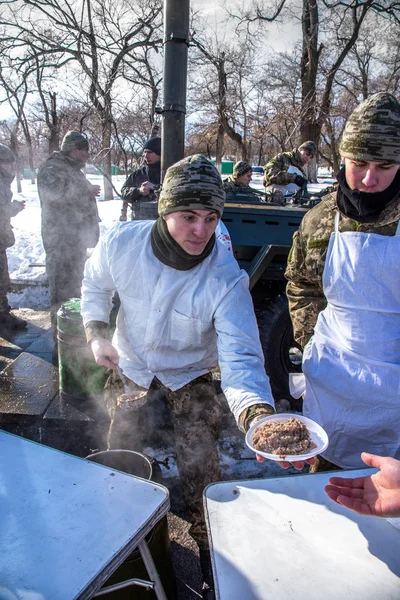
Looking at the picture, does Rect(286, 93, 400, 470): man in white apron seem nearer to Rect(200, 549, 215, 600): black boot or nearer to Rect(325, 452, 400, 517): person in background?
Rect(325, 452, 400, 517): person in background

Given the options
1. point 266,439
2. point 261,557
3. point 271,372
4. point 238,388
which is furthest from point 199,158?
point 271,372

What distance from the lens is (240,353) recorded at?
189 cm

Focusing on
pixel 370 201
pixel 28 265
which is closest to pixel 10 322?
pixel 28 265

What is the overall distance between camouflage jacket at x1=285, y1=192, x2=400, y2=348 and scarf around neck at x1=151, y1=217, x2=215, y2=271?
1.57 ft

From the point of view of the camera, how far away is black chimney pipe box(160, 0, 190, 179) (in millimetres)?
3975

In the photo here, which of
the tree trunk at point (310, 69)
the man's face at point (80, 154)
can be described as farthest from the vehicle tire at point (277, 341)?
the tree trunk at point (310, 69)

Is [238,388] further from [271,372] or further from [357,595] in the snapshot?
[271,372]

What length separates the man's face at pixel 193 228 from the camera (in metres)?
2.06

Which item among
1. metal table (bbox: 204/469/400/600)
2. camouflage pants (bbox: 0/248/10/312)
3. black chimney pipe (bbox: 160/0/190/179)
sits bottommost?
camouflage pants (bbox: 0/248/10/312)

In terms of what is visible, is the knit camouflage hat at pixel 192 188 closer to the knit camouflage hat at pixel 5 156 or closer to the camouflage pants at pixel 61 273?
the camouflage pants at pixel 61 273

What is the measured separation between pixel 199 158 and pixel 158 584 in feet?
6.26

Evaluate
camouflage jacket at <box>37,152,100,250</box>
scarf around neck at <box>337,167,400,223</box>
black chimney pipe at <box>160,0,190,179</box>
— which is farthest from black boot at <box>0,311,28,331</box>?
scarf around neck at <box>337,167,400,223</box>

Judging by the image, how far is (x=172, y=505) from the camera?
9.53 feet

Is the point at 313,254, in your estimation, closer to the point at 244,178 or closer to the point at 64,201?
the point at 64,201
